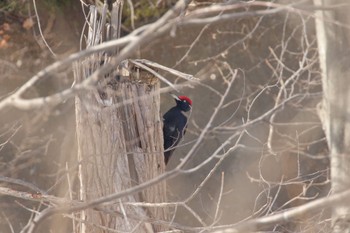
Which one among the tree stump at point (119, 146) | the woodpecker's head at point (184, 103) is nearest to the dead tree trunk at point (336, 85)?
the woodpecker's head at point (184, 103)

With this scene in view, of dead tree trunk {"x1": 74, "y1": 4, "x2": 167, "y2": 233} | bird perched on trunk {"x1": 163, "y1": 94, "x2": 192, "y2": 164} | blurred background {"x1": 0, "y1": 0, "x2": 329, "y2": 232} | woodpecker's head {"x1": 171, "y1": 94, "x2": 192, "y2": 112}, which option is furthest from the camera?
blurred background {"x1": 0, "y1": 0, "x2": 329, "y2": 232}

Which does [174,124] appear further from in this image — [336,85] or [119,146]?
[336,85]

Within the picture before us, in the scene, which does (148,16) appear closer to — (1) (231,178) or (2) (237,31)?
(2) (237,31)

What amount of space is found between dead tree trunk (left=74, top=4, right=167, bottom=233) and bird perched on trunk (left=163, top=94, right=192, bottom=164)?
0.69m

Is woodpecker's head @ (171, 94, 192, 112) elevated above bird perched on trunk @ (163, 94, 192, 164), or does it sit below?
above

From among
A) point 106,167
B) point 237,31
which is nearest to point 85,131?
point 106,167

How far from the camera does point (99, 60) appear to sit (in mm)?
4688

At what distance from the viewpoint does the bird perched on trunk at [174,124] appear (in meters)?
5.74

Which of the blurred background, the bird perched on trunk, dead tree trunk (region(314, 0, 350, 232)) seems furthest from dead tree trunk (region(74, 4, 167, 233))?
the blurred background

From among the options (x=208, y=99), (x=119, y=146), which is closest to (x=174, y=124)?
(x=119, y=146)

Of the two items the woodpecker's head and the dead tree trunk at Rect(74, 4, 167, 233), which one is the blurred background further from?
the dead tree trunk at Rect(74, 4, 167, 233)

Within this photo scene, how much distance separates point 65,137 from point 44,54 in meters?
1.08

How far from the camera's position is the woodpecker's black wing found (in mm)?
5742

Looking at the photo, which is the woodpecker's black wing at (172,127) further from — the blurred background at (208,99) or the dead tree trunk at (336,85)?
the blurred background at (208,99)
